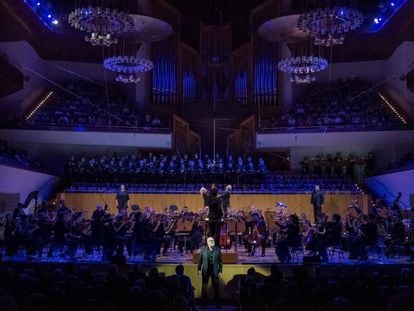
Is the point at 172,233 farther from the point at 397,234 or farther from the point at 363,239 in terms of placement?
the point at 397,234

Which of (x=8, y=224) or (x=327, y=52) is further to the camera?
(x=327, y=52)

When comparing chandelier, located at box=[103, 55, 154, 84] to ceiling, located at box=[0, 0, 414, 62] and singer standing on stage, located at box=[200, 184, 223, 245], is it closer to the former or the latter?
ceiling, located at box=[0, 0, 414, 62]

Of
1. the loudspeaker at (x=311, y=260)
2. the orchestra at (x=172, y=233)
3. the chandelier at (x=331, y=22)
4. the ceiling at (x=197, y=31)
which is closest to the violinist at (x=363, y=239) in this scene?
the orchestra at (x=172, y=233)

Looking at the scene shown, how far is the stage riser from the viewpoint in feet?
65.2

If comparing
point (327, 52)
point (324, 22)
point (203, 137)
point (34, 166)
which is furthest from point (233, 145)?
point (324, 22)

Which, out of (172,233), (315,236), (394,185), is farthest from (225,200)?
(394,185)

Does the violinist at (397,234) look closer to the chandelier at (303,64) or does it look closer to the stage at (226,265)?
the stage at (226,265)

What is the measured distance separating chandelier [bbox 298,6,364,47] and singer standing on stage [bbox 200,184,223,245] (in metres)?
4.97

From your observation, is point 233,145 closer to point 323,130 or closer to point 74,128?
point 323,130

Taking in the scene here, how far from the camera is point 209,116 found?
24406 millimetres

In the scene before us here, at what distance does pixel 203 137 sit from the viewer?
24.2 metres

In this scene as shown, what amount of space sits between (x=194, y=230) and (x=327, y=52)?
14.0m

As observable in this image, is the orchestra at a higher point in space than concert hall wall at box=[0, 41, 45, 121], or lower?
lower

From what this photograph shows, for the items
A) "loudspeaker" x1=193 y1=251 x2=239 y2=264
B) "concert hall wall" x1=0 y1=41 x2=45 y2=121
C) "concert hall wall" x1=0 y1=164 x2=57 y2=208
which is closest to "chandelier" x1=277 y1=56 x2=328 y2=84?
"loudspeaker" x1=193 y1=251 x2=239 y2=264
